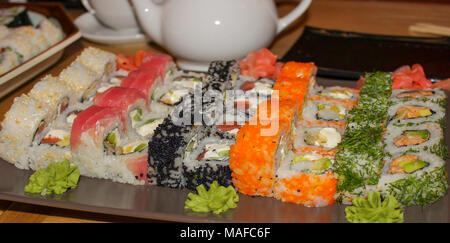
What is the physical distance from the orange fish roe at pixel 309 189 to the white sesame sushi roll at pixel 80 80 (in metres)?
1.08

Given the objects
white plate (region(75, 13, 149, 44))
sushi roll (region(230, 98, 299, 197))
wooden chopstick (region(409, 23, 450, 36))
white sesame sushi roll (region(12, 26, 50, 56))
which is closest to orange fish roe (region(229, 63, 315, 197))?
sushi roll (region(230, 98, 299, 197))

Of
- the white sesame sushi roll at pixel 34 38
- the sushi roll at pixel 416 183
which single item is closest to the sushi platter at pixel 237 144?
the sushi roll at pixel 416 183

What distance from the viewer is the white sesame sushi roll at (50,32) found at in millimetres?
2987

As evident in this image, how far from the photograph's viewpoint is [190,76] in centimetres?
244

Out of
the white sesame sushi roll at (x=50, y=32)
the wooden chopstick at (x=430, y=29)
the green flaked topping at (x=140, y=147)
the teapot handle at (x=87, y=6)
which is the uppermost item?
the teapot handle at (x=87, y=6)

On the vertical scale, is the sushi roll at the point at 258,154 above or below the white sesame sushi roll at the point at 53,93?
below

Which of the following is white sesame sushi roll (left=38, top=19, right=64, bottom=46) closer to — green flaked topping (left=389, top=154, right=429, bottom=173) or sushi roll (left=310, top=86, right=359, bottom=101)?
sushi roll (left=310, top=86, right=359, bottom=101)

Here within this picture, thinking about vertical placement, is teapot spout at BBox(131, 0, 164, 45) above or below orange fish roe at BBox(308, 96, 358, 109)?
above

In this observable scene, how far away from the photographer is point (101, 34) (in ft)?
10.5

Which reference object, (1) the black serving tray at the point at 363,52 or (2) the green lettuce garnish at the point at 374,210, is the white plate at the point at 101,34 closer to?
(1) the black serving tray at the point at 363,52

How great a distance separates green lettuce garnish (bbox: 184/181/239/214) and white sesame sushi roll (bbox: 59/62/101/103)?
2.92 ft

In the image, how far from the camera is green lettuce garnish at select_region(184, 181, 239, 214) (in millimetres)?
1623
